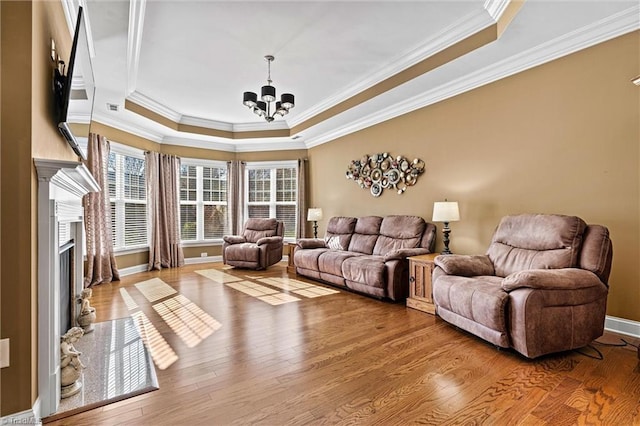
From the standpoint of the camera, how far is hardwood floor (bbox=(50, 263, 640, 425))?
1737 mm

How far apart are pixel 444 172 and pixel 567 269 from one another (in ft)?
6.85

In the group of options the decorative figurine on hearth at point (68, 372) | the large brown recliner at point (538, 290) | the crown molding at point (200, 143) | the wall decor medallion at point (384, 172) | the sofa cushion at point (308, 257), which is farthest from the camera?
the crown molding at point (200, 143)

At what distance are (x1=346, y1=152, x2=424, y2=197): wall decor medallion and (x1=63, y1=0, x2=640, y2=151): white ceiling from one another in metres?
0.72

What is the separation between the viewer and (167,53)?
3.88 m

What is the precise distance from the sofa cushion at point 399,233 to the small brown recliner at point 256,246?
221cm

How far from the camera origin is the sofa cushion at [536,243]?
273 cm

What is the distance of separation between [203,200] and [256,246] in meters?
2.02

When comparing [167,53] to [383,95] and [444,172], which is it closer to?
[383,95]

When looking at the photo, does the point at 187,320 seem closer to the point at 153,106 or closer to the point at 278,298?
the point at 278,298

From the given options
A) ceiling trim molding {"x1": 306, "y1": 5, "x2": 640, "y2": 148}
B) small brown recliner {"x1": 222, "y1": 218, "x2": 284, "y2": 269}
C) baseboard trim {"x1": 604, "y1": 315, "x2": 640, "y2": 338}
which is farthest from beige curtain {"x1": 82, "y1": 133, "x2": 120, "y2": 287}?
baseboard trim {"x1": 604, "y1": 315, "x2": 640, "y2": 338}

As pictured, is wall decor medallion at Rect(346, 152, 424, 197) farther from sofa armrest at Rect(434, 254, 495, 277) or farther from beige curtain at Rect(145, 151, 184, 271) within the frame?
beige curtain at Rect(145, 151, 184, 271)

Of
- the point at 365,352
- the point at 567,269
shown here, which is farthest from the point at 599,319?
the point at 365,352

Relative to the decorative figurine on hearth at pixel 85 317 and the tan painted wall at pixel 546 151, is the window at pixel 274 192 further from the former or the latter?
the decorative figurine on hearth at pixel 85 317

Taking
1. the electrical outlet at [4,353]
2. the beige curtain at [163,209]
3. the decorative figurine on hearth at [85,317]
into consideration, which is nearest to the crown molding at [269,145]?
the beige curtain at [163,209]
